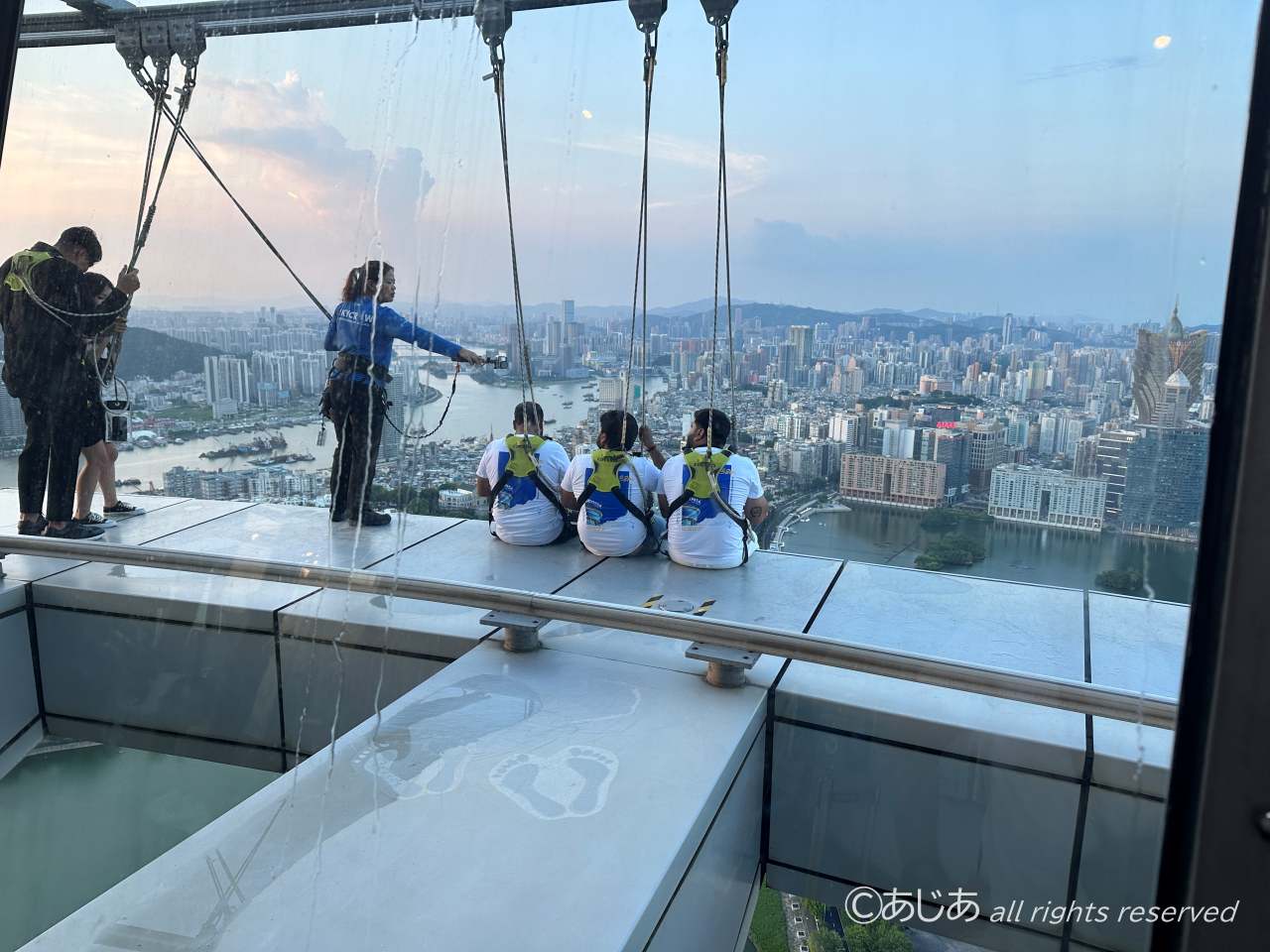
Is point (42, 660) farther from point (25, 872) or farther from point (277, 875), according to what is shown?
point (277, 875)

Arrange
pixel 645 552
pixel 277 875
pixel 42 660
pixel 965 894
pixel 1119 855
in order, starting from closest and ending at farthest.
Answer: pixel 1119 855 → pixel 277 875 → pixel 965 894 → pixel 42 660 → pixel 645 552

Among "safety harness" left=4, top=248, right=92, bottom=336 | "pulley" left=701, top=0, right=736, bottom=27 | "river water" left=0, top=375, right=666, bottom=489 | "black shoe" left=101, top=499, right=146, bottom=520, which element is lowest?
"black shoe" left=101, top=499, right=146, bottom=520

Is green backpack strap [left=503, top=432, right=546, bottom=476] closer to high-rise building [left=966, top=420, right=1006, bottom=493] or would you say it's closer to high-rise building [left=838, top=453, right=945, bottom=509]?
high-rise building [left=838, top=453, right=945, bottom=509]

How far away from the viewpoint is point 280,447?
1726 millimetres

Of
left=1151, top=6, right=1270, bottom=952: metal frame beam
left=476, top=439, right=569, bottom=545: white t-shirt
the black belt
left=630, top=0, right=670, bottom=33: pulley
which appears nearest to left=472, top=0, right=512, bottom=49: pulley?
left=630, top=0, right=670, bottom=33: pulley

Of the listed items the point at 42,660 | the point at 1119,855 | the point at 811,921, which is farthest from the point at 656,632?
the point at 42,660

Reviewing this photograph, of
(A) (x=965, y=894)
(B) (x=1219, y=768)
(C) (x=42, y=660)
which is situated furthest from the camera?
(C) (x=42, y=660)

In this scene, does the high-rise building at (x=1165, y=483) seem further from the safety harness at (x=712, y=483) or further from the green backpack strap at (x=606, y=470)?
Answer: the green backpack strap at (x=606, y=470)

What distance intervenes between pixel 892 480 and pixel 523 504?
1.43 m

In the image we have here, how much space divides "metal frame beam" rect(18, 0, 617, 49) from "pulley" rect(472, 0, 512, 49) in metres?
0.11

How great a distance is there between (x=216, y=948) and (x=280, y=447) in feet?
2.99

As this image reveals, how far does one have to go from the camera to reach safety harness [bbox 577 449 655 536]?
304 centimetres

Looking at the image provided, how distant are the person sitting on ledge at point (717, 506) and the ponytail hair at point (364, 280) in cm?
132

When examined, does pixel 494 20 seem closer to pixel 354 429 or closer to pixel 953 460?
pixel 354 429
